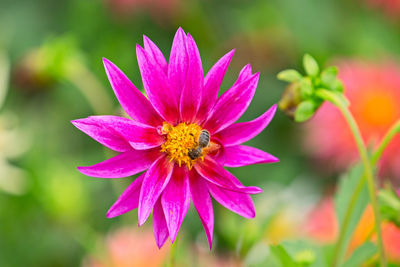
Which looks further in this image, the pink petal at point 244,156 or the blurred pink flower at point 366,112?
the blurred pink flower at point 366,112

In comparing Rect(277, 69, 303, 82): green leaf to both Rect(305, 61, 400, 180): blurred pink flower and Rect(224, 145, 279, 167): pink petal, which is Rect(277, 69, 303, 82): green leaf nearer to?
Rect(224, 145, 279, 167): pink petal

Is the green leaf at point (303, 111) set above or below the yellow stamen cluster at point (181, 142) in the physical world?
above

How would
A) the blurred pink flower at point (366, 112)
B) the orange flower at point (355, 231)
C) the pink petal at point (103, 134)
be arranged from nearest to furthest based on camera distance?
1. the pink petal at point (103, 134)
2. the orange flower at point (355, 231)
3. the blurred pink flower at point (366, 112)

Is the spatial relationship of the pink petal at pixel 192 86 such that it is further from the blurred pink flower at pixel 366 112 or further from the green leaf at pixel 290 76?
the blurred pink flower at pixel 366 112

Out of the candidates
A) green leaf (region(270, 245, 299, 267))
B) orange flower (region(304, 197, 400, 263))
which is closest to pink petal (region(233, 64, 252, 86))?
green leaf (region(270, 245, 299, 267))

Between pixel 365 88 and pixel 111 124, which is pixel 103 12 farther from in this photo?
pixel 111 124

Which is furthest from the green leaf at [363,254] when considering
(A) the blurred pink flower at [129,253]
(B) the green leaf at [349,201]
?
(A) the blurred pink flower at [129,253]

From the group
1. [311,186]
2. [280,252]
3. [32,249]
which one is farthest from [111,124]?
[311,186]
